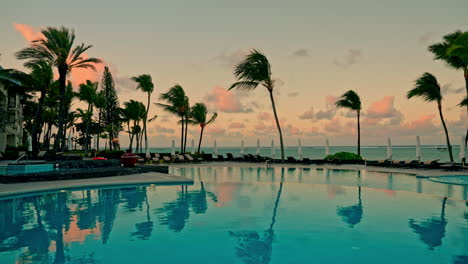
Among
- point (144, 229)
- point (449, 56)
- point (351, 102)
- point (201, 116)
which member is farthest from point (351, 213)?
point (201, 116)

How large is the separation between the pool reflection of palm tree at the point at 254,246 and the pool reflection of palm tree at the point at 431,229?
113 inches

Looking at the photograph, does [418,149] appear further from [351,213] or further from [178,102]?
[178,102]

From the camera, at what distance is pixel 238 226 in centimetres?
746

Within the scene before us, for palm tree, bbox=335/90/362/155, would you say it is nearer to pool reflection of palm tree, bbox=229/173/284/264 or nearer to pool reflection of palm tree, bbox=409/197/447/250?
pool reflection of palm tree, bbox=409/197/447/250

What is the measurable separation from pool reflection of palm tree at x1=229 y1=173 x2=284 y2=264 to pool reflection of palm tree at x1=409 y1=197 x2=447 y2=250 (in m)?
2.88

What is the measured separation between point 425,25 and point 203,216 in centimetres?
1861

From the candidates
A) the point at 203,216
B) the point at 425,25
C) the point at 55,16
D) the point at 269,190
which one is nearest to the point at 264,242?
the point at 203,216

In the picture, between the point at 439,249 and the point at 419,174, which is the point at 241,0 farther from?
the point at 439,249

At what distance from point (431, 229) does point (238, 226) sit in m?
4.13

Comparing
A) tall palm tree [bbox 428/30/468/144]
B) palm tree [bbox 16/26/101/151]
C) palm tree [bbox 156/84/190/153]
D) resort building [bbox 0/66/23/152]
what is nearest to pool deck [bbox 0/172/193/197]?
palm tree [bbox 16/26/101/151]

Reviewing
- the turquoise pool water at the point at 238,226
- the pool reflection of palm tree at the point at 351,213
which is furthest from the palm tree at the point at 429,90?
the pool reflection of palm tree at the point at 351,213

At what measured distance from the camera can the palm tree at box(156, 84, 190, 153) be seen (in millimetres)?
33906

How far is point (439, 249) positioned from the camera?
578 centimetres

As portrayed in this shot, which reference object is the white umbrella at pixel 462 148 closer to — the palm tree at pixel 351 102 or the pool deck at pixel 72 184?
the palm tree at pixel 351 102
